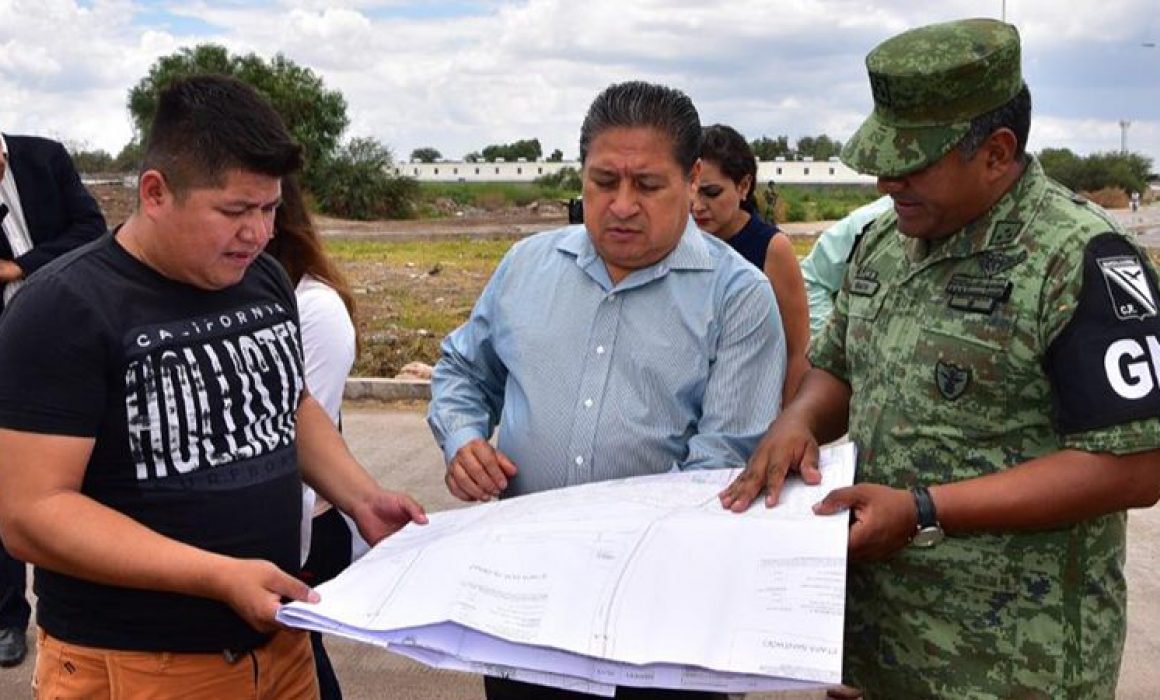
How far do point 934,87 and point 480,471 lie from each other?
44.2 inches

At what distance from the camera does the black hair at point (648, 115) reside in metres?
2.33

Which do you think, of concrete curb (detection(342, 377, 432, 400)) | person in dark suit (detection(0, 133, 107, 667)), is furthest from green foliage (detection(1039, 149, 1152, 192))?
person in dark suit (detection(0, 133, 107, 667))

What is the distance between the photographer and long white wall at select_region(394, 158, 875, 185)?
8088 centimetres

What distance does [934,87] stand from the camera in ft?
6.49

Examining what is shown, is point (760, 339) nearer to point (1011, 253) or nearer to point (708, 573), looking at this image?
point (1011, 253)

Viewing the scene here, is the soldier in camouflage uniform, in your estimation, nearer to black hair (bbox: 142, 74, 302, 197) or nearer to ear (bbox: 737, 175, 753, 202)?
black hair (bbox: 142, 74, 302, 197)

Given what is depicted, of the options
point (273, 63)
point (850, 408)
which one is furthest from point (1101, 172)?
point (850, 408)

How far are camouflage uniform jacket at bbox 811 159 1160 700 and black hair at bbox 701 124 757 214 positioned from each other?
2.07 metres

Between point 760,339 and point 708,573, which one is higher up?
point 760,339

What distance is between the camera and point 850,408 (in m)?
2.40

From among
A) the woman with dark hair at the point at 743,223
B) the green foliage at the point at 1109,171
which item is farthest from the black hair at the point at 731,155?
the green foliage at the point at 1109,171

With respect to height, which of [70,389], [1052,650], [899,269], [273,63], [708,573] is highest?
[273,63]

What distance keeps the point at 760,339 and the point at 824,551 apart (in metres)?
0.68

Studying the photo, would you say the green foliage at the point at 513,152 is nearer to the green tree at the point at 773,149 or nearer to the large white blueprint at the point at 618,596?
the green tree at the point at 773,149
